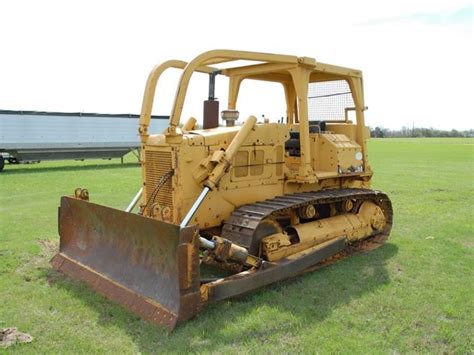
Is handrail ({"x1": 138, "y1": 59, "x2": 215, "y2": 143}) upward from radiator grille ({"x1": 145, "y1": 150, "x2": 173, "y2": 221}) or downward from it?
upward

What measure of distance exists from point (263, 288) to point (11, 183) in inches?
547

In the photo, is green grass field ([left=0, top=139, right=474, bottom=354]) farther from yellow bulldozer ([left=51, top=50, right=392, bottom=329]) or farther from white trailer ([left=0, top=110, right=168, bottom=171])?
white trailer ([left=0, top=110, right=168, bottom=171])

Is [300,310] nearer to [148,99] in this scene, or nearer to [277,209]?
[277,209]

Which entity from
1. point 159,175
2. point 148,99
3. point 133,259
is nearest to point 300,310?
point 133,259

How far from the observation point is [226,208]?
638 cm

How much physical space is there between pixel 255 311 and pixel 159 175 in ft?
7.36

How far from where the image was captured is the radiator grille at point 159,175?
6.07 meters

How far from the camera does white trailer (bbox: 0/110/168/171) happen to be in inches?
889

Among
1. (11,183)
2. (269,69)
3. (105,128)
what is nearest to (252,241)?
(269,69)

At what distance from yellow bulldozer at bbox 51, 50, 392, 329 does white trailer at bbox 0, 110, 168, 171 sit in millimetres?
17951

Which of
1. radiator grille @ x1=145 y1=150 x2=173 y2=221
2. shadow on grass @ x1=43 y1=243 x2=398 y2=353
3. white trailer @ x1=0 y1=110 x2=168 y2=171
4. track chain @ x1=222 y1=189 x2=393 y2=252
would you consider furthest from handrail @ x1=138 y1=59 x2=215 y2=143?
white trailer @ x1=0 y1=110 x2=168 y2=171

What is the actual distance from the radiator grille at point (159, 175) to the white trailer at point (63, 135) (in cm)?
1788

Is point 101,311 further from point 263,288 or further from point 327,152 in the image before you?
point 327,152

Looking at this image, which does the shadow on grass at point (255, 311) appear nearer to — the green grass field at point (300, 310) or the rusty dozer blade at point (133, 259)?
the green grass field at point (300, 310)
